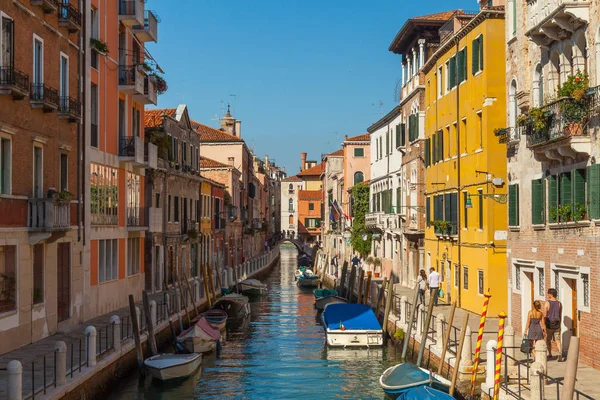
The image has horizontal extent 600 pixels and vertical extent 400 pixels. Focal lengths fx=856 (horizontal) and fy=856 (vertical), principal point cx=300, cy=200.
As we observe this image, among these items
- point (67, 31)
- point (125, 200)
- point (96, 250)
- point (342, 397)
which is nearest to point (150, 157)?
point (125, 200)

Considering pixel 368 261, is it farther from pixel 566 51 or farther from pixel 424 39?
pixel 566 51

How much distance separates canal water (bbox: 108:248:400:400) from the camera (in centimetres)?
1895

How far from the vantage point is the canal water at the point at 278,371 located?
1895cm

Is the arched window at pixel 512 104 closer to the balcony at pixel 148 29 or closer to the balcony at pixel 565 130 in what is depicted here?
the balcony at pixel 565 130

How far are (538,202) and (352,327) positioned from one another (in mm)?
8224

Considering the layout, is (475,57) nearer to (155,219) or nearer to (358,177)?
(155,219)

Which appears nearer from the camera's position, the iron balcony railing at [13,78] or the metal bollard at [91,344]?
the metal bollard at [91,344]

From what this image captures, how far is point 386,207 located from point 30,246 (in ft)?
87.2

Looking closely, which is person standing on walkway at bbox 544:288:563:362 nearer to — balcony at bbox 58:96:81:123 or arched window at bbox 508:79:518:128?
arched window at bbox 508:79:518:128

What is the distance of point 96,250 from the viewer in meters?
25.4

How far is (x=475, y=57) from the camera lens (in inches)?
1008

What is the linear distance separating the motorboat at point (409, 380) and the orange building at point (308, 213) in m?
92.9

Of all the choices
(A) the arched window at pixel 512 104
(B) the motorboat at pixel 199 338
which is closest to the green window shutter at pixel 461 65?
(A) the arched window at pixel 512 104

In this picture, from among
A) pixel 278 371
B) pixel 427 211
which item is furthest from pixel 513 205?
pixel 427 211
